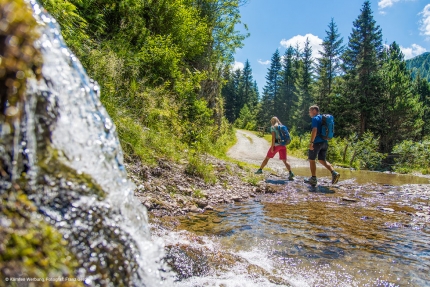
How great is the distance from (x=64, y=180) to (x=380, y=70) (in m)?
38.8

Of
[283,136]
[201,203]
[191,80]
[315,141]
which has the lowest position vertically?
[201,203]

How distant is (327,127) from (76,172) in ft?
25.6

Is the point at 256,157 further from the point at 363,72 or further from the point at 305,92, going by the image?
the point at 305,92

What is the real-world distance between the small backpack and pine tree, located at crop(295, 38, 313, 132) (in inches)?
1504

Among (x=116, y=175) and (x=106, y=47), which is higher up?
(x=106, y=47)

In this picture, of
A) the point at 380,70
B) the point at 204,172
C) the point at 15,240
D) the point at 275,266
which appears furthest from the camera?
the point at 380,70

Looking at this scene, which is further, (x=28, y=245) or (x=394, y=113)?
(x=394, y=113)

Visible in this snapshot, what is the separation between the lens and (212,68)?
1605 centimetres

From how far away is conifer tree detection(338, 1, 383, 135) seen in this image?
32219 mm

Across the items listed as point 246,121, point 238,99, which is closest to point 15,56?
point 246,121

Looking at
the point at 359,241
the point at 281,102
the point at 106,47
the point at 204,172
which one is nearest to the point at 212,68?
the point at 106,47

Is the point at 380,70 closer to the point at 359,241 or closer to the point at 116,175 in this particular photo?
the point at 359,241

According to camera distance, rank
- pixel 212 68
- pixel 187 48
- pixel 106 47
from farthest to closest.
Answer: pixel 212 68, pixel 187 48, pixel 106 47

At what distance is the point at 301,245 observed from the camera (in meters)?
3.68
